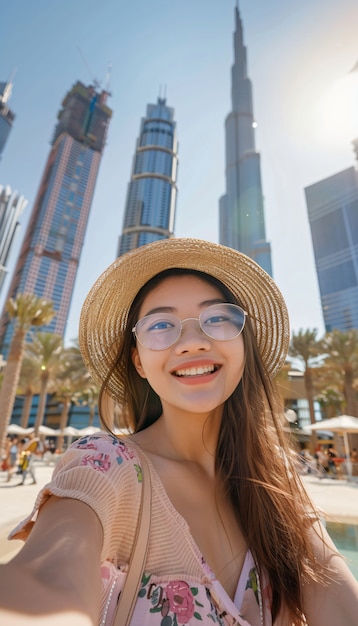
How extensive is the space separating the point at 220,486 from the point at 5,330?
86.8 metres

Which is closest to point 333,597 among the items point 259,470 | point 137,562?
point 259,470

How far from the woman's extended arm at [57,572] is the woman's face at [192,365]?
1.71ft

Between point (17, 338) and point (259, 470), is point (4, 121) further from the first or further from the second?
point (259, 470)

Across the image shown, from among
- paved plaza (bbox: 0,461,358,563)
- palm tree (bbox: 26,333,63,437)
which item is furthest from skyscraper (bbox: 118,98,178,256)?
paved plaza (bbox: 0,461,358,563)

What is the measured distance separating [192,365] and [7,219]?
132746 mm

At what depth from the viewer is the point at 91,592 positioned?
1.84ft

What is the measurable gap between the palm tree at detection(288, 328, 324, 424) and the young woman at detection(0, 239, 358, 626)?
20629 millimetres

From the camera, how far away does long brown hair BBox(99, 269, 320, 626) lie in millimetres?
1087

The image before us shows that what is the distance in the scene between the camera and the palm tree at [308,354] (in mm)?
20500

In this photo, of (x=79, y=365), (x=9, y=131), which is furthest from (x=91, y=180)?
(x=79, y=365)

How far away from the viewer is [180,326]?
1267 mm

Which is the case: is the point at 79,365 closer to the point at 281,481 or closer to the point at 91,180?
the point at 281,481

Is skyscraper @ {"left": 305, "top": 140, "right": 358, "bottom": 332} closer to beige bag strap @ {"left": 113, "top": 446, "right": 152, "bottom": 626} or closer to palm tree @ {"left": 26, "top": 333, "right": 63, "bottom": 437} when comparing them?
palm tree @ {"left": 26, "top": 333, "right": 63, "bottom": 437}

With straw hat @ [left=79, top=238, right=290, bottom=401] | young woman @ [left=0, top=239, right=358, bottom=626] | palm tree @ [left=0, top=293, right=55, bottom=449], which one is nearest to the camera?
young woman @ [left=0, top=239, right=358, bottom=626]
